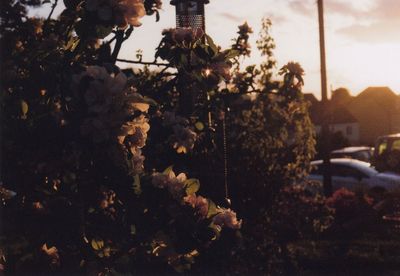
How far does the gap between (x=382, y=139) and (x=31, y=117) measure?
7.40 m

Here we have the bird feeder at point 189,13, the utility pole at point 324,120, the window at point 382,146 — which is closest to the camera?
the bird feeder at point 189,13

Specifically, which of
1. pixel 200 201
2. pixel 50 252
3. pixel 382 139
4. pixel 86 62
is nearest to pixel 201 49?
pixel 86 62

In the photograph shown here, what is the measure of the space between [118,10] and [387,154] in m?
7.01

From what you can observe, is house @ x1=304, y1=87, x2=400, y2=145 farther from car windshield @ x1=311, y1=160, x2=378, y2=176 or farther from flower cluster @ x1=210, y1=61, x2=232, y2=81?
flower cluster @ x1=210, y1=61, x2=232, y2=81

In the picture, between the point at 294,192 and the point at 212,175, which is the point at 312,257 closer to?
the point at 294,192

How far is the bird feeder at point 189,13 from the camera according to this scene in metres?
5.72

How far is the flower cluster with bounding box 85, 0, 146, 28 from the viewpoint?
329 cm

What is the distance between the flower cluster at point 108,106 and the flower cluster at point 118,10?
0.40m

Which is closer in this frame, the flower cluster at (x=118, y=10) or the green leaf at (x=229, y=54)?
the flower cluster at (x=118, y=10)

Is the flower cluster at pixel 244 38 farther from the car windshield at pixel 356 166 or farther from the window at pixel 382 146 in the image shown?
the car windshield at pixel 356 166

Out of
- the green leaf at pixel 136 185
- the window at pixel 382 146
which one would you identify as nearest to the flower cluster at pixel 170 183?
the green leaf at pixel 136 185

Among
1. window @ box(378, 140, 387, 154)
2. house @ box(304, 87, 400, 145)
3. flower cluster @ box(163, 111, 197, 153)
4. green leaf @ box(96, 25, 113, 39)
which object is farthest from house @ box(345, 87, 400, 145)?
green leaf @ box(96, 25, 113, 39)

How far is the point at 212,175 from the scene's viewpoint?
7273mm

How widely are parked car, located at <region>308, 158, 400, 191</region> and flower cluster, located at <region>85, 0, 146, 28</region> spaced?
16273mm
